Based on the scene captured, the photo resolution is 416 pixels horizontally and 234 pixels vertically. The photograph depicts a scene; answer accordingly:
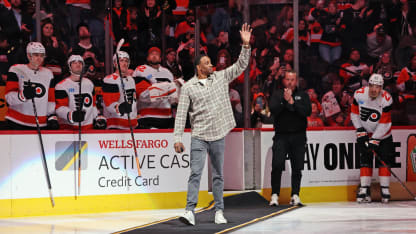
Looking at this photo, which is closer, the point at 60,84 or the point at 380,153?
the point at 60,84

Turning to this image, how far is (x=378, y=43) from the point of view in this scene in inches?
494

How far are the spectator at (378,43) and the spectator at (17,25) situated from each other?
5771 millimetres

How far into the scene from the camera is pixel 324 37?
12266 mm

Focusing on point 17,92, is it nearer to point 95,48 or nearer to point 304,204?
point 95,48

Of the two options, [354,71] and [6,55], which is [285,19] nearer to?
[354,71]

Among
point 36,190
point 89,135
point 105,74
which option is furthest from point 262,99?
point 36,190

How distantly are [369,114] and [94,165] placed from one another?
396cm

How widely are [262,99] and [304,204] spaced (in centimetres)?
210

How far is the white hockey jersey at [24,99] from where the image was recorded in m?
9.50

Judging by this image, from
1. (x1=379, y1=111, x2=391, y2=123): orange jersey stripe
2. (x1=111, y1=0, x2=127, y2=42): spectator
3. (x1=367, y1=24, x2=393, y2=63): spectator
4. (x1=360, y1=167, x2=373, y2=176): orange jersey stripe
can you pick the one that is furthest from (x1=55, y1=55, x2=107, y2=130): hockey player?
(x1=367, y1=24, x2=393, y2=63): spectator

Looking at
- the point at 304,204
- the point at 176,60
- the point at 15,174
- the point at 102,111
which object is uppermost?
the point at 176,60

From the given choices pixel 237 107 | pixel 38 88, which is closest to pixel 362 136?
pixel 237 107

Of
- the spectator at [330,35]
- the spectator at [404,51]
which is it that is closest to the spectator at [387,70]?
the spectator at [404,51]

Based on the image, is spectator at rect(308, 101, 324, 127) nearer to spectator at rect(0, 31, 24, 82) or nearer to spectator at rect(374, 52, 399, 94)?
spectator at rect(374, 52, 399, 94)
